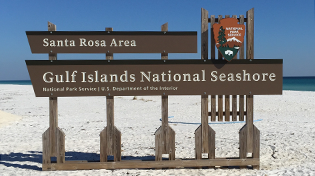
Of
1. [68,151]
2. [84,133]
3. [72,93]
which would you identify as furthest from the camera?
[84,133]

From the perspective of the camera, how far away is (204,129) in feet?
17.3

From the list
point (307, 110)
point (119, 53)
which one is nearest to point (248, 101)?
point (119, 53)

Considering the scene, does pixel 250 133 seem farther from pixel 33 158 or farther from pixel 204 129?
pixel 33 158

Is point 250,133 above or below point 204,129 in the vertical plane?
below

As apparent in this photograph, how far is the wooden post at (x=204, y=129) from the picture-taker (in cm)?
518

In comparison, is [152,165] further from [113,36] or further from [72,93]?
[113,36]

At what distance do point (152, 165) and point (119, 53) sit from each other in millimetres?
2385

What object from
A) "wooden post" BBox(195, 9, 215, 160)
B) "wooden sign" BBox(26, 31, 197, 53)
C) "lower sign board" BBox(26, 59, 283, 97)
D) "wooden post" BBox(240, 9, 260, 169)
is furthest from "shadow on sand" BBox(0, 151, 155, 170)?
"wooden sign" BBox(26, 31, 197, 53)

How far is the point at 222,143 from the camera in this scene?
7.54m

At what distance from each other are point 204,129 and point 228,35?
76.9 inches

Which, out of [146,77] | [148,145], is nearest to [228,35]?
[146,77]

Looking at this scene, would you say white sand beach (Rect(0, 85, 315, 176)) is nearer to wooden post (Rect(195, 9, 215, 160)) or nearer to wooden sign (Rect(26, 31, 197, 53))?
wooden post (Rect(195, 9, 215, 160))

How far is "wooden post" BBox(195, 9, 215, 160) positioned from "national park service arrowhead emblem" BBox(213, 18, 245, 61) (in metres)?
0.24

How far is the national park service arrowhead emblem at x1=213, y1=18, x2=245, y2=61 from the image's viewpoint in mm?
5051
